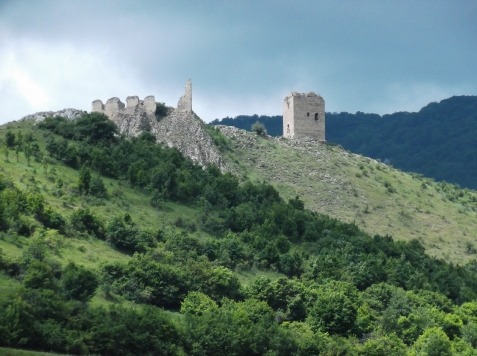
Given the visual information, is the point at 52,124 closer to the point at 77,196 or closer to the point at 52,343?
the point at 77,196

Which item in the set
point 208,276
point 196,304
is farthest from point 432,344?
point 208,276

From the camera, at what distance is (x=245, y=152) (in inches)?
3927

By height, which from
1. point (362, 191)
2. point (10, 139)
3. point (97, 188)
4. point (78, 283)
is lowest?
point (78, 283)

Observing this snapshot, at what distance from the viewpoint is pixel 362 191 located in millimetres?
94875

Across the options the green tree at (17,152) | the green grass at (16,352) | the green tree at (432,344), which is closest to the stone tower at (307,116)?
the green tree at (17,152)

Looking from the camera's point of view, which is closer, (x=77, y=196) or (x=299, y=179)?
(x=77, y=196)

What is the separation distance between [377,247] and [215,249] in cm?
1613

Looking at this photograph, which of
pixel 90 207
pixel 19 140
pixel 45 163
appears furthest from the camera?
pixel 19 140

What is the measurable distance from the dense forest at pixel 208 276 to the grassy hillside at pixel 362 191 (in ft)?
11.4

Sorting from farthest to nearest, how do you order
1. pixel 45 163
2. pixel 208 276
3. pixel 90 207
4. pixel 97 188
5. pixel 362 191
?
pixel 362 191, pixel 45 163, pixel 97 188, pixel 90 207, pixel 208 276

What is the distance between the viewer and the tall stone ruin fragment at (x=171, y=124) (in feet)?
313

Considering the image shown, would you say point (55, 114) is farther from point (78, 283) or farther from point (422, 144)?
point (422, 144)

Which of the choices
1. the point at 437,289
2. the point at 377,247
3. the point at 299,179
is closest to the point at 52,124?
the point at 299,179

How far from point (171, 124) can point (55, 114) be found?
44.4 feet
